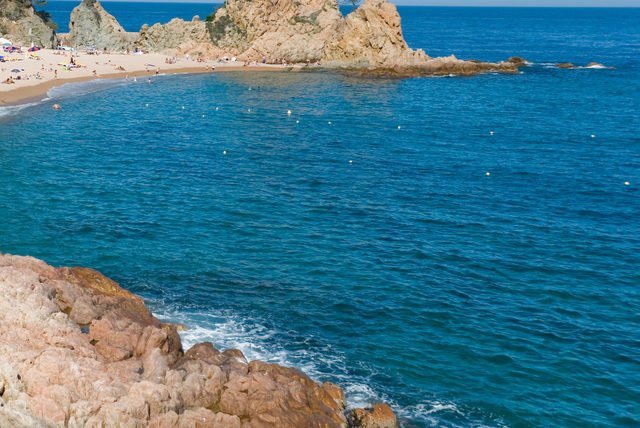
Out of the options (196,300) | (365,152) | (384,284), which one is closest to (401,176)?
(365,152)

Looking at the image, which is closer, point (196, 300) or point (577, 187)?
point (196, 300)

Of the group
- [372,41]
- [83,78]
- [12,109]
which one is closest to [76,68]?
[83,78]

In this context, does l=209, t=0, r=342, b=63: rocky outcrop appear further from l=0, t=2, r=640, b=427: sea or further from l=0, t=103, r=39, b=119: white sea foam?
l=0, t=103, r=39, b=119: white sea foam

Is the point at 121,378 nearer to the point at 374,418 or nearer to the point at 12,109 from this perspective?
the point at 374,418

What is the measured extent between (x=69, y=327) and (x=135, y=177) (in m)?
35.2

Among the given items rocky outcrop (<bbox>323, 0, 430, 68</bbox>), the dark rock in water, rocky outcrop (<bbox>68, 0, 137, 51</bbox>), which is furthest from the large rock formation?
the dark rock in water

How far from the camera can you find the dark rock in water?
2756cm

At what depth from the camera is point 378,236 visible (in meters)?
48.7

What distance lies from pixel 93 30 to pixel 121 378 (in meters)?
129

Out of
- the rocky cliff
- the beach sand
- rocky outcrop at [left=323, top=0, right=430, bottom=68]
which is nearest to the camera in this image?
the beach sand

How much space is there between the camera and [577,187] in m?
60.1

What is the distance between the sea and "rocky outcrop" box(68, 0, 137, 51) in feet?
167

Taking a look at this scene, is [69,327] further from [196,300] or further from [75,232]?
[75,232]

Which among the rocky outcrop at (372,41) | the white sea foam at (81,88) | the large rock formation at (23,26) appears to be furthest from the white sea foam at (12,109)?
the rocky outcrop at (372,41)
